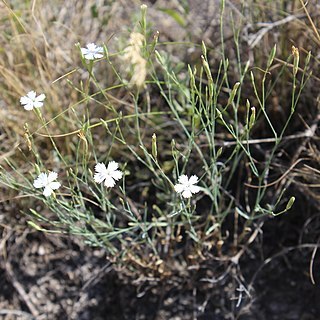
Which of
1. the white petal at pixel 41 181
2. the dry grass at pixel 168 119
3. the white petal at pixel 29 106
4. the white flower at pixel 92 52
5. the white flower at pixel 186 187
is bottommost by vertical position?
the dry grass at pixel 168 119

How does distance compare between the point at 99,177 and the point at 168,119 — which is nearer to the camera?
the point at 99,177

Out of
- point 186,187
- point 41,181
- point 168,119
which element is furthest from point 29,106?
point 168,119

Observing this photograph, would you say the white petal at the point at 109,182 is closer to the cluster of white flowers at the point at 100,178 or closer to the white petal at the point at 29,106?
the cluster of white flowers at the point at 100,178

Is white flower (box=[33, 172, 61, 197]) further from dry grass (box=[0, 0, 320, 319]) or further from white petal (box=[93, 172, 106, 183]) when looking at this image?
dry grass (box=[0, 0, 320, 319])

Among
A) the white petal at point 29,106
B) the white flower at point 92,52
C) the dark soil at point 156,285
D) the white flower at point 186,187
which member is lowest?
the dark soil at point 156,285

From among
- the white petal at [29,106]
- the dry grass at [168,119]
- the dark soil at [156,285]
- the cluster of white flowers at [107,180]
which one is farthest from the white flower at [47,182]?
the dark soil at [156,285]

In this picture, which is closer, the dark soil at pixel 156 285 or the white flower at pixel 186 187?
the white flower at pixel 186 187

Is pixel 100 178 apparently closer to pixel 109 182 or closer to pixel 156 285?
pixel 109 182

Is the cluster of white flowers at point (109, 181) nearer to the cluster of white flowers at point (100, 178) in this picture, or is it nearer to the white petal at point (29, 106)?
the cluster of white flowers at point (100, 178)

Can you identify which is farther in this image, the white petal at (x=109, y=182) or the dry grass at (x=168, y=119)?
the dry grass at (x=168, y=119)

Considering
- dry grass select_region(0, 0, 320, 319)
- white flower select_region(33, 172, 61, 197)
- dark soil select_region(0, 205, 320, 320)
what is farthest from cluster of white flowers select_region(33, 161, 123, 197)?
dark soil select_region(0, 205, 320, 320)

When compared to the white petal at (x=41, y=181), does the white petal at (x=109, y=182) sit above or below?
above

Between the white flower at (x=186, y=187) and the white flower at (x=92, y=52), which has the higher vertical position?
the white flower at (x=92, y=52)

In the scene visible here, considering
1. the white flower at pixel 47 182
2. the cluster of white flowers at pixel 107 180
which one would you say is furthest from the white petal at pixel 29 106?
the white flower at pixel 47 182
